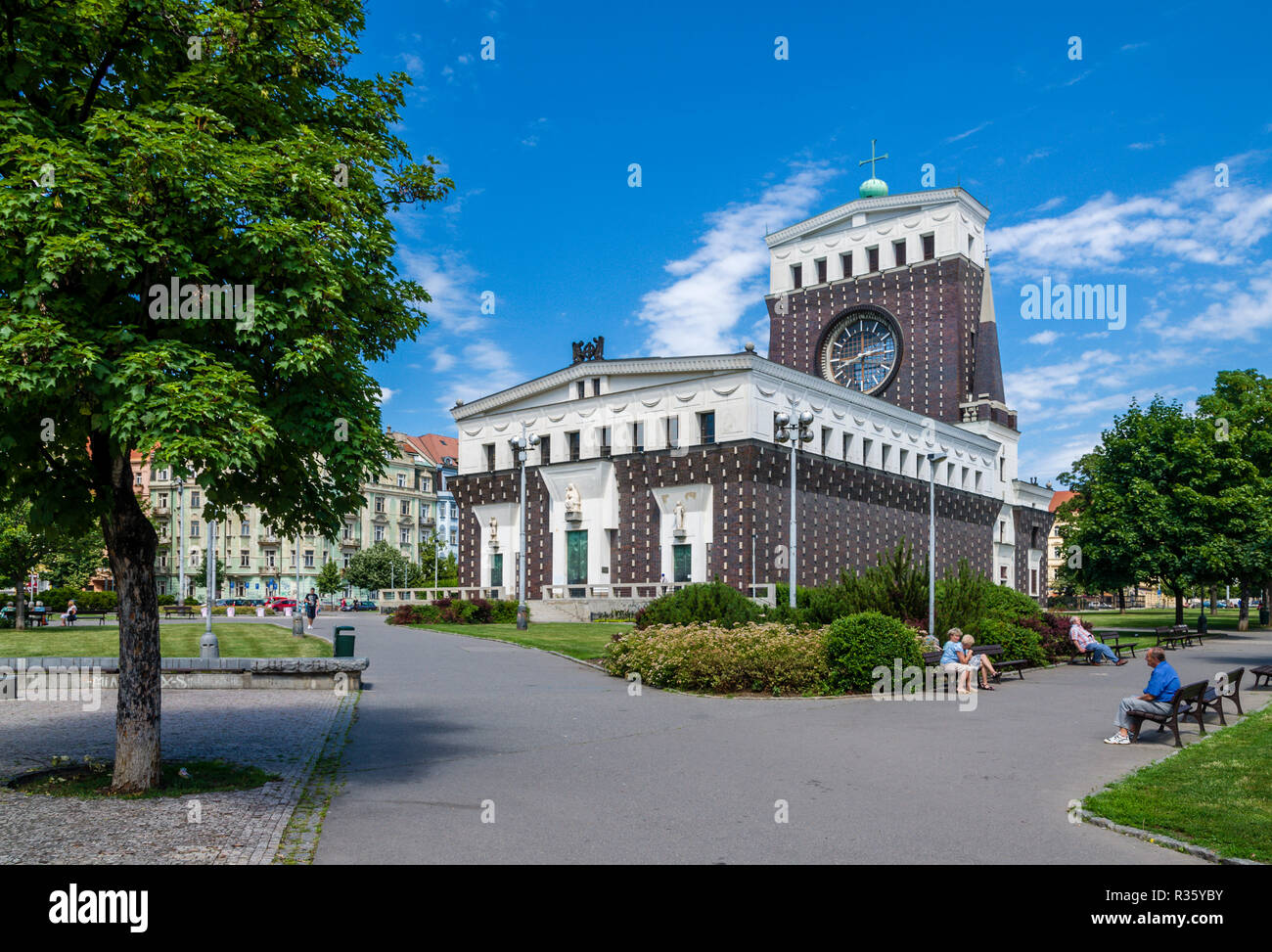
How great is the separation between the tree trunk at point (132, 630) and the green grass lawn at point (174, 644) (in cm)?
1371

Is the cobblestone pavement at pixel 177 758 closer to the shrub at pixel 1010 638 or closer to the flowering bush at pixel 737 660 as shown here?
the flowering bush at pixel 737 660

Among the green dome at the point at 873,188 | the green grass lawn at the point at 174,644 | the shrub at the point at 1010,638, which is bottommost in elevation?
the green grass lawn at the point at 174,644

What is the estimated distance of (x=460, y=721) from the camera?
1597 centimetres

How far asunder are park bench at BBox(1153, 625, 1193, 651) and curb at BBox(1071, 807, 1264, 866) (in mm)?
27419

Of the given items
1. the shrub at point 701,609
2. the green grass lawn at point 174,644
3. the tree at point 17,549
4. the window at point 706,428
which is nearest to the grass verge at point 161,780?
the green grass lawn at point 174,644

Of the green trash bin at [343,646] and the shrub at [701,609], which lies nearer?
the green trash bin at [343,646]

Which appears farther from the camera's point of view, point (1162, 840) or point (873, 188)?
point (873, 188)

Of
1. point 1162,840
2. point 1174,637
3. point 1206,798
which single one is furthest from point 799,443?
point 1162,840

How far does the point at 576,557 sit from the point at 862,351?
2922cm

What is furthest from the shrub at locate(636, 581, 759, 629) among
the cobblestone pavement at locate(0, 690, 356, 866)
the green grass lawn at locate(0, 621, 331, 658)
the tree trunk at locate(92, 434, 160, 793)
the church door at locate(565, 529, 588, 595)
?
the church door at locate(565, 529, 588, 595)

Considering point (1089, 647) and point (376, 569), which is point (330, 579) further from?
point (1089, 647)

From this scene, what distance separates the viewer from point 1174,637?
35.4 meters

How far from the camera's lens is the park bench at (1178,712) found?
13.8m

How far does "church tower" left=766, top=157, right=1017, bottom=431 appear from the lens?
68.8 meters
